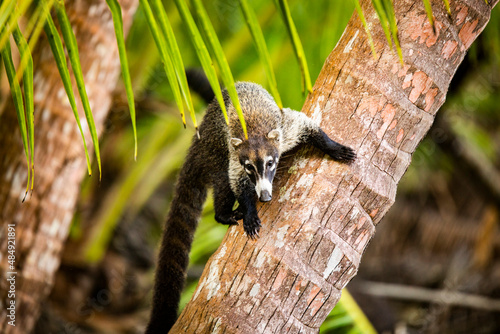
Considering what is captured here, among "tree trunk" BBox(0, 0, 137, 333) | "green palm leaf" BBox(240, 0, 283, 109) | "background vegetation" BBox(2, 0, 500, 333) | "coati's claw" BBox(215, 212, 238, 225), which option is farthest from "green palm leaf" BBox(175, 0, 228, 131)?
"background vegetation" BBox(2, 0, 500, 333)

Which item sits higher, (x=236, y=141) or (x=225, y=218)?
(x=236, y=141)

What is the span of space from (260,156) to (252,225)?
0.59m

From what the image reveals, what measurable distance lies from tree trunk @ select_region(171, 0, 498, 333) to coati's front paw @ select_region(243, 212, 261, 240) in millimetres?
33

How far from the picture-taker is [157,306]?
9.50ft

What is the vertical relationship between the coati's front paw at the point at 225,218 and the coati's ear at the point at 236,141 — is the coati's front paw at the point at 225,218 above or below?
below

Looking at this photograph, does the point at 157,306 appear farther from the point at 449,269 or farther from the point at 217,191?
the point at 449,269

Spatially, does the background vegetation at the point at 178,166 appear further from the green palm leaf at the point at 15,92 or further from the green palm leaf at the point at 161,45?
the green palm leaf at the point at 15,92

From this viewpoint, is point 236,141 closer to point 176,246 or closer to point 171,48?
point 176,246

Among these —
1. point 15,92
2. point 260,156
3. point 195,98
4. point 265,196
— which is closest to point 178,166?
point 195,98

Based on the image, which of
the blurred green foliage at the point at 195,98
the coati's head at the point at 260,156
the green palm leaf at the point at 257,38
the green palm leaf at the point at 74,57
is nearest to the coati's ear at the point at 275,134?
the coati's head at the point at 260,156

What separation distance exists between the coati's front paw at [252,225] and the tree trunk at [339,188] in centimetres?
Answer: 3

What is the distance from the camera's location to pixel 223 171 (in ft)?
10.5

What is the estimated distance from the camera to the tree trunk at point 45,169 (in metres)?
3.27

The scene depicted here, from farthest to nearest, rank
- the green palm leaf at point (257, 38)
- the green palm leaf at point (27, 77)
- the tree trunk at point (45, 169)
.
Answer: the tree trunk at point (45, 169)
the green palm leaf at point (27, 77)
the green palm leaf at point (257, 38)
